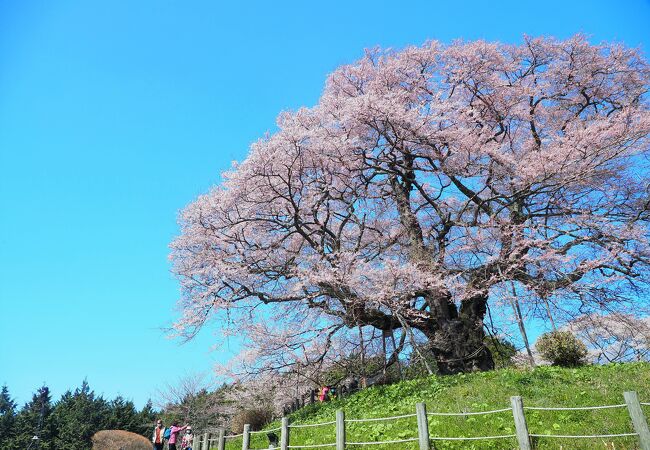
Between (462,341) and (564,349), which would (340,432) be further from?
(564,349)

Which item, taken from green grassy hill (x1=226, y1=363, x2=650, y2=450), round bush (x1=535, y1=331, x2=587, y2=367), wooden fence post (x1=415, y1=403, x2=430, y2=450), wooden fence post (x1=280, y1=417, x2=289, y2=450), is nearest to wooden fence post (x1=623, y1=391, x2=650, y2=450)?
green grassy hill (x1=226, y1=363, x2=650, y2=450)

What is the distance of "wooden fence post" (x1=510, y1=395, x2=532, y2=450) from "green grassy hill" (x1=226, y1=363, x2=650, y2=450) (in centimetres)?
30

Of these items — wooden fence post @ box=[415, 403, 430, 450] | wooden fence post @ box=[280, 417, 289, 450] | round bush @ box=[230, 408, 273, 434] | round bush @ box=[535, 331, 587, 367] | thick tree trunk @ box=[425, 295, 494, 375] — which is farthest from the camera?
round bush @ box=[230, 408, 273, 434]

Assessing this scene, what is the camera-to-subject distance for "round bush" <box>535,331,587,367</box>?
1316 cm

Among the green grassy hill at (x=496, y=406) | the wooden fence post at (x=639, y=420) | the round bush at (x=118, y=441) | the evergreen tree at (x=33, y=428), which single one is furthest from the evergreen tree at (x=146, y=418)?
the wooden fence post at (x=639, y=420)

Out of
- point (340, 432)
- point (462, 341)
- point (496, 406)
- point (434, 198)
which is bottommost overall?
point (340, 432)

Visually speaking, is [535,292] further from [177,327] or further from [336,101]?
[177,327]

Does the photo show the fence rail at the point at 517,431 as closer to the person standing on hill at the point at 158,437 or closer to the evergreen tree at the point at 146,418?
the person standing on hill at the point at 158,437

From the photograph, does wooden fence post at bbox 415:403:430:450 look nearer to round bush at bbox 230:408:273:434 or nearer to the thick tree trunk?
the thick tree trunk

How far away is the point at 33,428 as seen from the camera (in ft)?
145

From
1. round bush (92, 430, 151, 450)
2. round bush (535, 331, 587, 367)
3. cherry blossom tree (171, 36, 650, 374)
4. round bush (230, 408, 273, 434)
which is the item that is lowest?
round bush (92, 430, 151, 450)

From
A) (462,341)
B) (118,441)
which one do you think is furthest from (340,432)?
(118,441)

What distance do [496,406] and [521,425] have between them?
7.50ft

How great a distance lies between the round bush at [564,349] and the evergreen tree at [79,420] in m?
42.9
